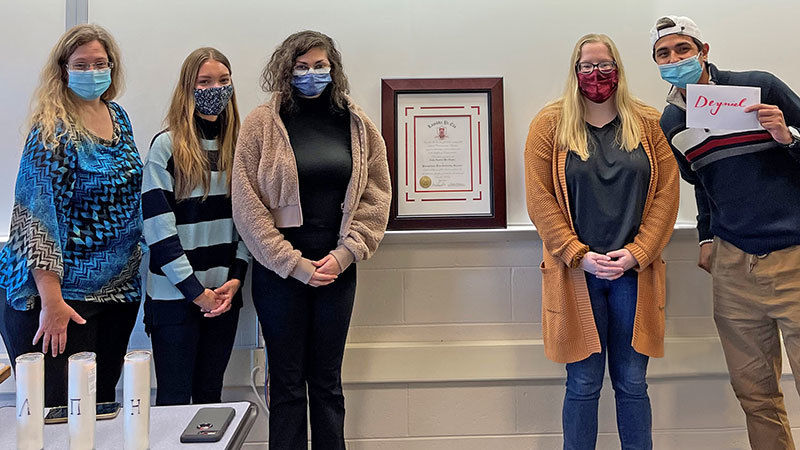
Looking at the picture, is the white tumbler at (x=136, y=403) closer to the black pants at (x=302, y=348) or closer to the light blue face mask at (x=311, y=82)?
the black pants at (x=302, y=348)

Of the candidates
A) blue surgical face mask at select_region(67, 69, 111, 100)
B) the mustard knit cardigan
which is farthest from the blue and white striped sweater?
the mustard knit cardigan

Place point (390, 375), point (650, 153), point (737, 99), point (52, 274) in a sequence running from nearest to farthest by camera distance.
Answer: point (52, 274) < point (737, 99) < point (650, 153) < point (390, 375)

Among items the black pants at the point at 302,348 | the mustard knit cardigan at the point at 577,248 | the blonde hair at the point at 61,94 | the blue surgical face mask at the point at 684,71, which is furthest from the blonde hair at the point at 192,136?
the blue surgical face mask at the point at 684,71

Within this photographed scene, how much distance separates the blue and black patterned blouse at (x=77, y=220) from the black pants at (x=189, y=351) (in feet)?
0.45

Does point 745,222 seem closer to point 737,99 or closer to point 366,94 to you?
point 737,99

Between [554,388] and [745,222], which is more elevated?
[745,222]

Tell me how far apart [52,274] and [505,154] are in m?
1.57

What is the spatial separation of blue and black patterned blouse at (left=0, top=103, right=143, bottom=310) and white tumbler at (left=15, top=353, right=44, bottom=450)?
0.63m

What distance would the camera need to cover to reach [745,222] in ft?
5.63

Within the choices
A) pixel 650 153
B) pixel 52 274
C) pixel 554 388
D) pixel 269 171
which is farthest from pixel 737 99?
pixel 52 274

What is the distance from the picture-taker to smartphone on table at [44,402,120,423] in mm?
1061

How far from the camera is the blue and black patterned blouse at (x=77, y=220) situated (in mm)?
1506

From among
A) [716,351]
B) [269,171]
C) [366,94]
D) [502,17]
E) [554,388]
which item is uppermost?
[502,17]

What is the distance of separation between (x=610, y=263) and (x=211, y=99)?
135 cm
